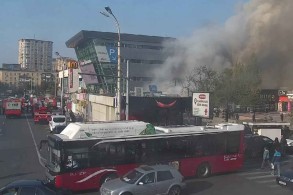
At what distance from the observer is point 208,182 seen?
16156mm

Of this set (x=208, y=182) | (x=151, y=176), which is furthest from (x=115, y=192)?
(x=208, y=182)

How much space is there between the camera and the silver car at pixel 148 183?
1270cm

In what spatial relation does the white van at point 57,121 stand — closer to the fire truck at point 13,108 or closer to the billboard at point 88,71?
the fire truck at point 13,108

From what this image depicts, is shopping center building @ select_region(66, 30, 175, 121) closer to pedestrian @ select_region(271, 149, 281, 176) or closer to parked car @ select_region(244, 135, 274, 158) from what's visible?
parked car @ select_region(244, 135, 274, 158)

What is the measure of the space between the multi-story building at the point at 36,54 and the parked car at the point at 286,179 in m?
165

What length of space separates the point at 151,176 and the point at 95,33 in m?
66.6

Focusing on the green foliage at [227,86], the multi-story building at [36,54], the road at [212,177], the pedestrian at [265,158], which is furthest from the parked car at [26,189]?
the multi-story building at [36,54]

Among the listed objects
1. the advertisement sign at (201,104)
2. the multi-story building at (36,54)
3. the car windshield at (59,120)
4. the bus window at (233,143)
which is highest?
the multi-story building at (36,54)

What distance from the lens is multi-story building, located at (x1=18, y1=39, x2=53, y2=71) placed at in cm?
17238

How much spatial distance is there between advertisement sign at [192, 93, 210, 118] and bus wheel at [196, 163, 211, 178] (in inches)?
414

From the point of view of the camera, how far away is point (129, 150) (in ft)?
50.9

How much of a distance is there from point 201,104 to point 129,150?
523 inches

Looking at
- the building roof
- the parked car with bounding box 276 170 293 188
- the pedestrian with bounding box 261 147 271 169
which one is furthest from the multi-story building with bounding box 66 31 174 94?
the parked car with bounding box 276 170 293 188

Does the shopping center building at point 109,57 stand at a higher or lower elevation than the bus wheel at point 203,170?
higher
